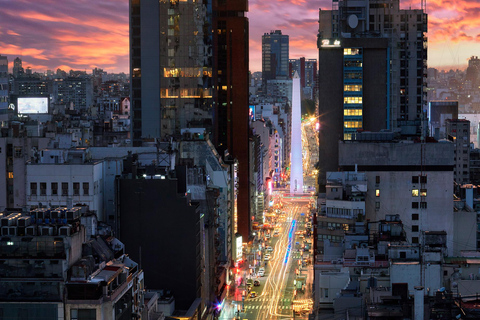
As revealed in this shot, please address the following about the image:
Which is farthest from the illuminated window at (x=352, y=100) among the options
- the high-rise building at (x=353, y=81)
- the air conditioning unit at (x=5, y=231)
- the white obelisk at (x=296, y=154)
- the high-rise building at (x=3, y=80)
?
the air conditioning unit at (x=5, y=231)

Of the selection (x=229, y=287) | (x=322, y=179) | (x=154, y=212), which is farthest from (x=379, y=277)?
(x=322, y=179)

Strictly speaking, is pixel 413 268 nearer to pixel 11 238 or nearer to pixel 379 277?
pixel 379 277

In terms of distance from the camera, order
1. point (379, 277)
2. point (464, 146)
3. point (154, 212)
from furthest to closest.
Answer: point (464, 146) → point (154, 212) → point (379, 277)

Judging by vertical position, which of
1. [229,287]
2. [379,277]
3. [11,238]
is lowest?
[229,287]

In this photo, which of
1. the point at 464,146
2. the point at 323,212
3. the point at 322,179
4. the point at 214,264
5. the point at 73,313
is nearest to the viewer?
the point at 73,313

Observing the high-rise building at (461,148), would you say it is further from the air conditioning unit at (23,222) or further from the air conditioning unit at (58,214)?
the air conditioning unit at (23,222)

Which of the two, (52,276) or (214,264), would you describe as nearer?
(52,276)
